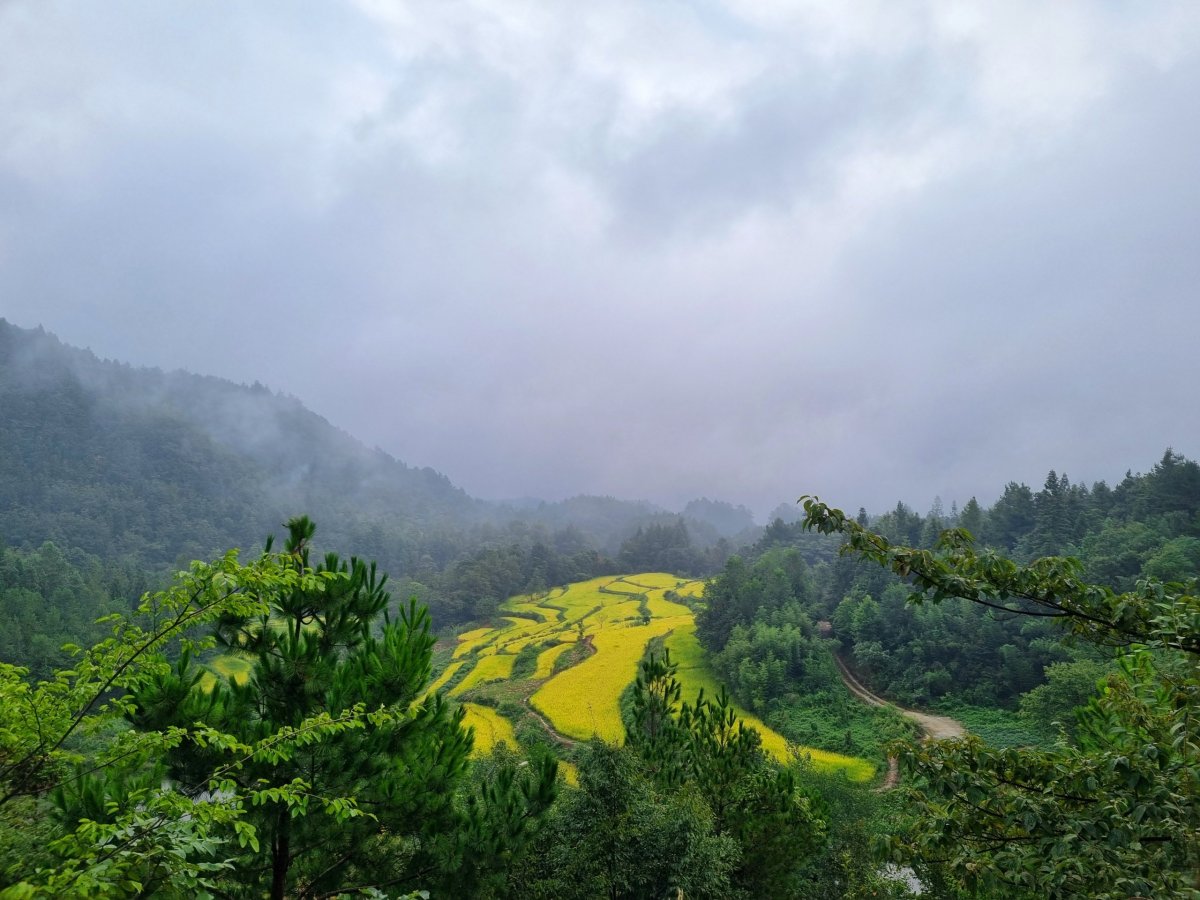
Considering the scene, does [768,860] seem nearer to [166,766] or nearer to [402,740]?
[402,740]

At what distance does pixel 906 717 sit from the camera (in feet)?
98.4

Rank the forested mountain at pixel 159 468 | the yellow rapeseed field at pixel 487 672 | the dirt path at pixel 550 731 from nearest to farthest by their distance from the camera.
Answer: the dirt path at pixel 550 731
the yellow rapeseed field at pixel 487 672
the forested mountain at pixel 159 468

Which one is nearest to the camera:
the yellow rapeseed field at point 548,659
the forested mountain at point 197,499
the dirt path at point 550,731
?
the dirt path at point 550,731

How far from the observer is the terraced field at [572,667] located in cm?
2941

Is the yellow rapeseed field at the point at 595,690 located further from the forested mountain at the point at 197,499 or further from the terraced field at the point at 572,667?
the forested mountain at the point at 197,499

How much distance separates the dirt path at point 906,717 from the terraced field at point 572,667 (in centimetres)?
98

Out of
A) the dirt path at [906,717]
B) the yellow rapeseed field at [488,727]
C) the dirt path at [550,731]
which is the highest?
the dirt path at [906,717]

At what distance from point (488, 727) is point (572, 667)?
33.7 ft

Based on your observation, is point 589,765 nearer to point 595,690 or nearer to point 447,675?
point 595,690

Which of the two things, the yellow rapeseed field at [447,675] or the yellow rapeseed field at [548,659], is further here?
the yellow rapeseed field at [447,675]

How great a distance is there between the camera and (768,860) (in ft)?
36.2

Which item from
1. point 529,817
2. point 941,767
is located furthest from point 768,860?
point 941,767

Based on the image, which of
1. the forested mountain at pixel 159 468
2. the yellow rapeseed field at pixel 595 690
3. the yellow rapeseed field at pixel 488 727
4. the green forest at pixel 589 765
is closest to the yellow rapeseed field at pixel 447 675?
the yellow rapeseed field at pixel 488 727

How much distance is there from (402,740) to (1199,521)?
147 ft
